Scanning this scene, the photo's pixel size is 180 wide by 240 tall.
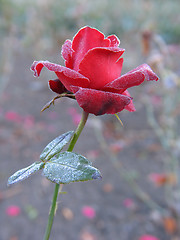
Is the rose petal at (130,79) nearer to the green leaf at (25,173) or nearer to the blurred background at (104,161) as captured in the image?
the green leaf at (25,173)

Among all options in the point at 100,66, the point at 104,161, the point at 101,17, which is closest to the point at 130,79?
the point at 100,66

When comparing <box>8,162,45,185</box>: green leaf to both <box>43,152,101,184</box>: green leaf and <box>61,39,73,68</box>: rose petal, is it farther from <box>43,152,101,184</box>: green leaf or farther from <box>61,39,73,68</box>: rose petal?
<box>61,39,73,68</box>: rose petal

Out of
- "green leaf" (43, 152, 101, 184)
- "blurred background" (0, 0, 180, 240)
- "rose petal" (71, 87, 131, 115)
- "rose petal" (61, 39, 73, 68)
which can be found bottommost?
"blurred background" (0, 0, 180, 240)

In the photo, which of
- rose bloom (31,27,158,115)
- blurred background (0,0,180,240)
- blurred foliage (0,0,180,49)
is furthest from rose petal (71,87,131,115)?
blurred foliage (0,0,180,49)

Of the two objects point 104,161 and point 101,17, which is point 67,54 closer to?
point 104,161

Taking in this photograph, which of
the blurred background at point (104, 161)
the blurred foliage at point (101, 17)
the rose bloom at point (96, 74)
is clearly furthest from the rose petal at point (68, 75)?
the blurred foliage at point (101, 17)

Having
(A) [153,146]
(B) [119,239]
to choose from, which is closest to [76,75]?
(B) [119,239]
